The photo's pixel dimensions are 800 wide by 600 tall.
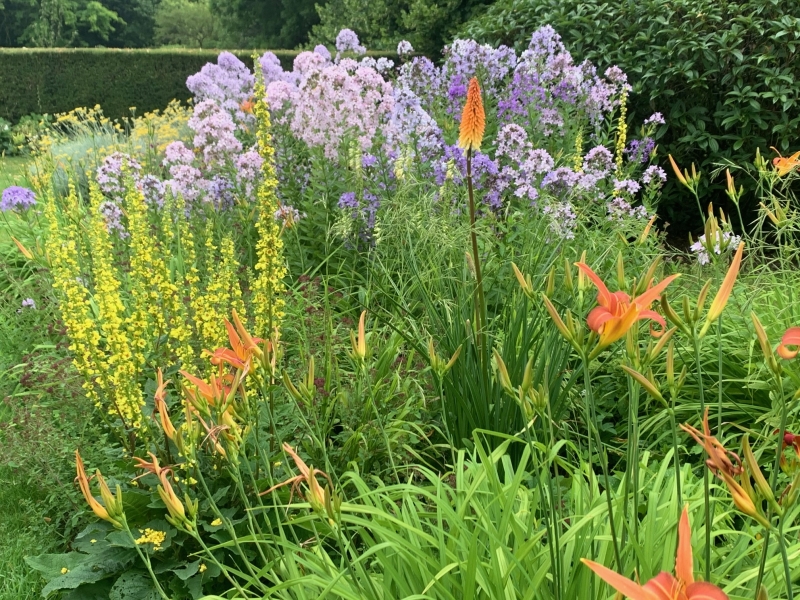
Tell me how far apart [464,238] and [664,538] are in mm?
1542

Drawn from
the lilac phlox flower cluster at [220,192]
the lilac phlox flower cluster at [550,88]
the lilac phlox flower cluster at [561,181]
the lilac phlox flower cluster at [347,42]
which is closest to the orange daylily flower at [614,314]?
the lilac phlox flower cluster at [561,181]

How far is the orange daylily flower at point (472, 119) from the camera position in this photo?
2057 millimetres

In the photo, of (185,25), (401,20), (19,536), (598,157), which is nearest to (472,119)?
(598,157)

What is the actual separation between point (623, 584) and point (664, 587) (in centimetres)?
8

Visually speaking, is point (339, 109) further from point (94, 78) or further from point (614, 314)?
point (94, 78)

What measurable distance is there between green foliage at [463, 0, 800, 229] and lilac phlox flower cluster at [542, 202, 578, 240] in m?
2.97

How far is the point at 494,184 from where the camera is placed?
137 inches

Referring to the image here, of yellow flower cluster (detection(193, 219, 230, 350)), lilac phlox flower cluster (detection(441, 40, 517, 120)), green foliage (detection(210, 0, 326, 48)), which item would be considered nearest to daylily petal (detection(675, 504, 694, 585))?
yellow flower cluster (detection(193, 219, 230, 350))

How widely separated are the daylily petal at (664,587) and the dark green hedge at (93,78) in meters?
18.5

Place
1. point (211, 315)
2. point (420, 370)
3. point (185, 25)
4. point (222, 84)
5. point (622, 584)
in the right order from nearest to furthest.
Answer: point (622, 584) < point (211, 315) < point (420, 370) < point (222, 84) < point (185, 25)

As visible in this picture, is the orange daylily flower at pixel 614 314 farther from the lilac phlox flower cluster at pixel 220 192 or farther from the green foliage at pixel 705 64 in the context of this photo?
the green foliage at pixel 705 64

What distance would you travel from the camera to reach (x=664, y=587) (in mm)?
743

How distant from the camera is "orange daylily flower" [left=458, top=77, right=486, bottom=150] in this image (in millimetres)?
2057

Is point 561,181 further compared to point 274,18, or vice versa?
point 274,18
